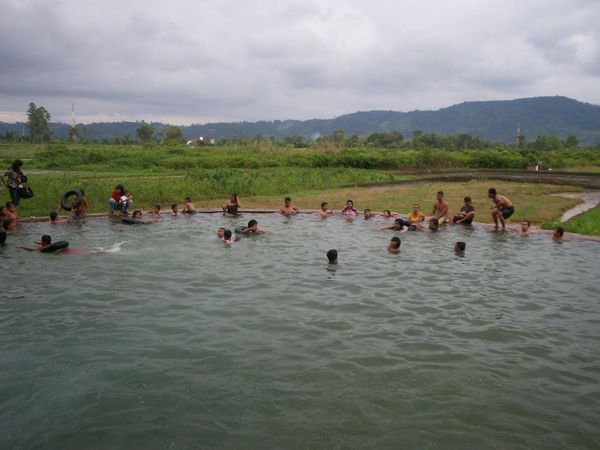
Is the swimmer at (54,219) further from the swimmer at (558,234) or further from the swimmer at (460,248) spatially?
the swimmer at (558,234)

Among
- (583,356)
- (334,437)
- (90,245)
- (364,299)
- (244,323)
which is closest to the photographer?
(334,437)

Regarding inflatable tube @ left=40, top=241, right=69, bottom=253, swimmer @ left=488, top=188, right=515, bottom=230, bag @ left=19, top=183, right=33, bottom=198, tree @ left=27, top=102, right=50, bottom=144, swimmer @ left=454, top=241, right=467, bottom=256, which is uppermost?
tree @ left=27, top=102, right=50, bottom=144

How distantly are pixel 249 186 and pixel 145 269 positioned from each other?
15047 mm

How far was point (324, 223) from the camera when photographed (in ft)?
58.4

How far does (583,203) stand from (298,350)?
20222 mm

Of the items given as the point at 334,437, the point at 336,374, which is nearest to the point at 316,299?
the point at 336,374

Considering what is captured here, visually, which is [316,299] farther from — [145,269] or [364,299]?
[145,269]

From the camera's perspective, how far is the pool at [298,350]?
5.19 meters

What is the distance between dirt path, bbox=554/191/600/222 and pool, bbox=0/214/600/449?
23.4ft

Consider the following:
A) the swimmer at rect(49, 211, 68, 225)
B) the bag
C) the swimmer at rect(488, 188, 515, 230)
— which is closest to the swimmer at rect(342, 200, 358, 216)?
the swimmer at rect(488, 188, 515, 230)

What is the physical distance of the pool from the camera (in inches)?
204

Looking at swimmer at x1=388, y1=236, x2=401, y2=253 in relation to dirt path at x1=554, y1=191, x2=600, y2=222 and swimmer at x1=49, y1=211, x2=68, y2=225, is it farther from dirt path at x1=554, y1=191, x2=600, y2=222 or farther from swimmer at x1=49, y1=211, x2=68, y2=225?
swimmer at x1=49, y1=211, x2=68, y2=225

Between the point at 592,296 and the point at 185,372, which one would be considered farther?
the point at 592,296

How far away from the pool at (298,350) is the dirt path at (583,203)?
Answer: 714cm
